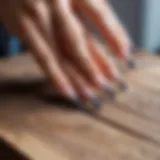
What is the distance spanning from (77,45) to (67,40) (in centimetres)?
2

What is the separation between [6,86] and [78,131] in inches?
6.9

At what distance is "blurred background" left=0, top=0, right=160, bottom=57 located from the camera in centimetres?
106

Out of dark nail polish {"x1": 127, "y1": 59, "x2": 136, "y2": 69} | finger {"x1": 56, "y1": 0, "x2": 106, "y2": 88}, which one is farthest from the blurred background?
finger {"x1": 56, "y1": 0, "x2": 106, "y2": 88}

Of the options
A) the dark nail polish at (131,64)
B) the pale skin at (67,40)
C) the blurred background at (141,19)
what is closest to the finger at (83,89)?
the pale skin at (67,40)

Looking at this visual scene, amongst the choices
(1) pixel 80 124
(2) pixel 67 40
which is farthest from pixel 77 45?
(1) pixel 80 124

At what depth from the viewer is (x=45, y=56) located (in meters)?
0.58

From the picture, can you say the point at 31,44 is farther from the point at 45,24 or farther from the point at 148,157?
the point at 148,157

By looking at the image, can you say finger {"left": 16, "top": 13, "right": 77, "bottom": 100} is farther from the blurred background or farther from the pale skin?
the blurred background

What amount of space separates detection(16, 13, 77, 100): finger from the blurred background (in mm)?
510

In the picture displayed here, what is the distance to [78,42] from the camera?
1.93ft

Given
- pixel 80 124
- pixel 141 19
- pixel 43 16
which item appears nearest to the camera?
pixel 80 124

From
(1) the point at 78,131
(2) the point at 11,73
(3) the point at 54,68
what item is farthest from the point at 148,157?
(2) the point at 11,73

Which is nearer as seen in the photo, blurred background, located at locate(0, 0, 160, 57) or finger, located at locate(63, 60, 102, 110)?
finger, located at locate(63, 60, 102, 110)

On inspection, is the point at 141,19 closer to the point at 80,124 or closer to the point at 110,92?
the point at 110,92
